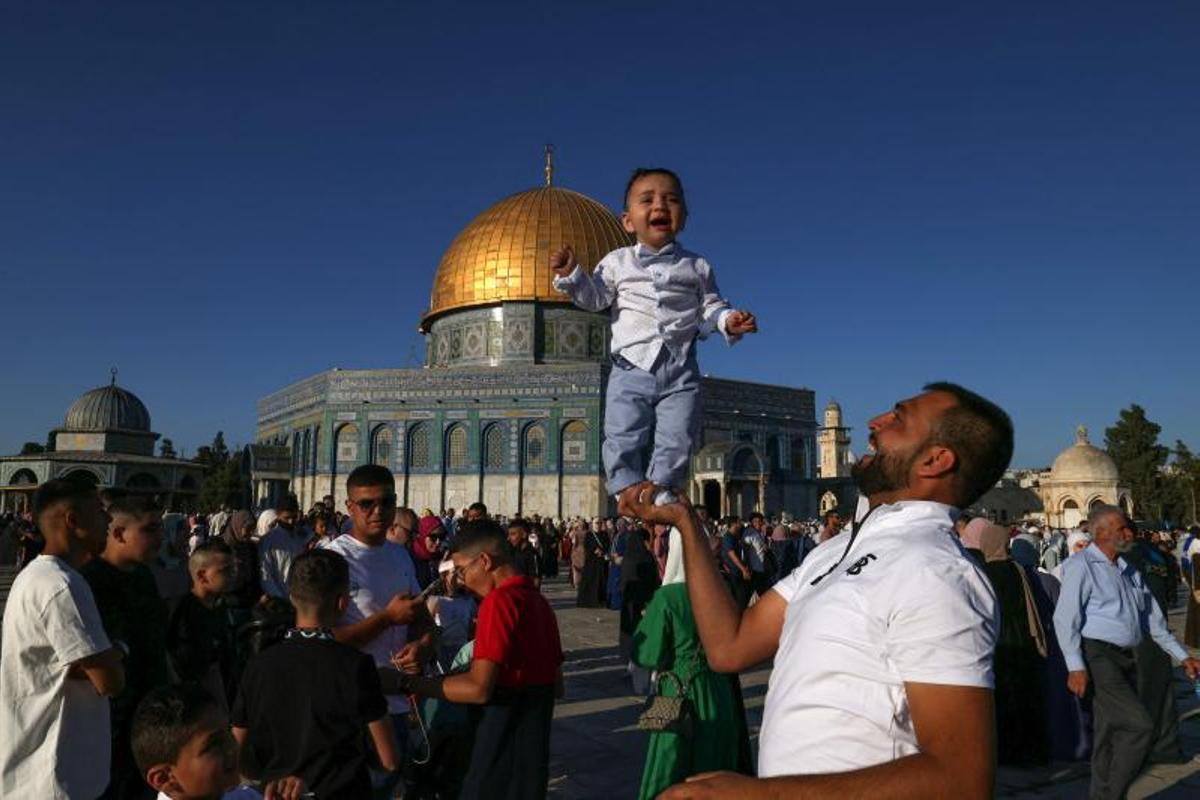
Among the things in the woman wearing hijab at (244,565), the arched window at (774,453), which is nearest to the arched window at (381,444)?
the arched window at (774,453)

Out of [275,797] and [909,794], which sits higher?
[909,794]

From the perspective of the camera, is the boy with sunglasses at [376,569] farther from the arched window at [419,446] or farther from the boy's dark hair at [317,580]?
the arched window at [419,446]

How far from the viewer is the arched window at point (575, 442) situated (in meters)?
36.1

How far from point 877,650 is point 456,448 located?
36.6m

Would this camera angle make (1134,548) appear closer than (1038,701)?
No

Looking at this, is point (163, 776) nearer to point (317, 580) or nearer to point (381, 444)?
point (317, 580)

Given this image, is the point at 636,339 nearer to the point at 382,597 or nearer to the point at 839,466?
A: the point at 382,597

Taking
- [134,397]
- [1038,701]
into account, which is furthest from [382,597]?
[134,397]

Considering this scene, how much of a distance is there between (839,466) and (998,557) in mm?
71107

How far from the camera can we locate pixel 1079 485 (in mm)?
38812

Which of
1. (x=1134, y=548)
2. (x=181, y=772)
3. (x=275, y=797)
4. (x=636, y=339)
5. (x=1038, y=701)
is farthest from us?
(x=1134, y=548)

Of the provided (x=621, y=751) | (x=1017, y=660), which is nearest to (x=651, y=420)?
(x=621, y=751)

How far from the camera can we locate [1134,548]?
8.80 m

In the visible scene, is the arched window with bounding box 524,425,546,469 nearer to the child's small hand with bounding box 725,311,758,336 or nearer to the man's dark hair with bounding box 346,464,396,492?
the man's dark hair with bounding box 346,464,396,492
